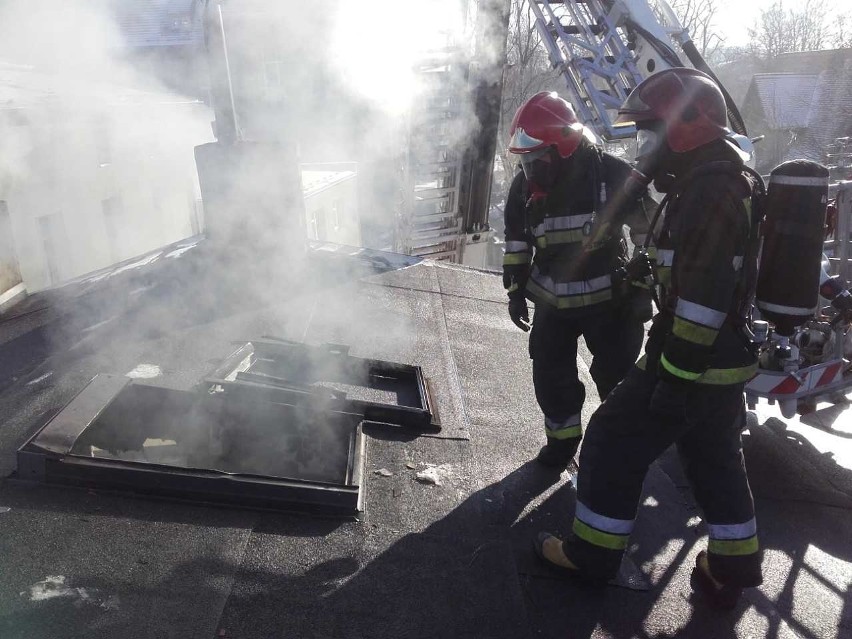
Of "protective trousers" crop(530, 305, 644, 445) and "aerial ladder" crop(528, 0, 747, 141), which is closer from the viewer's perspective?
"protective trousers" crop(530, 305, 644, 445)

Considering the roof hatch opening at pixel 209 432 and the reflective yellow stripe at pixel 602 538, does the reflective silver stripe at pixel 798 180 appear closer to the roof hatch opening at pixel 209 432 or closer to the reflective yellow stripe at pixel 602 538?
the reflective yellow stripe at pixel 602 538

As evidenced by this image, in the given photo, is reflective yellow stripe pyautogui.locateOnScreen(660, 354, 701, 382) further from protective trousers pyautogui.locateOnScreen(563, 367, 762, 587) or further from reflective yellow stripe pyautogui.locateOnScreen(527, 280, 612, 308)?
reflective yellow stripe pyautogui.locateOnScreen(527, 280, 612, 308)

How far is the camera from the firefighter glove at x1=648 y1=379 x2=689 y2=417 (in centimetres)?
225

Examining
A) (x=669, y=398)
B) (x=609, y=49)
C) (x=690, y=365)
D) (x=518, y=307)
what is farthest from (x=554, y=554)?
(x=609, y=49)

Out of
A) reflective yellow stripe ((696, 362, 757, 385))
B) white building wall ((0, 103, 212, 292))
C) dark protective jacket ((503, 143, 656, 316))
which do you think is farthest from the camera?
white building wall ((0, 103, 212, 292))

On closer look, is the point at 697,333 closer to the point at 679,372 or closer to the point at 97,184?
the point at 679,372

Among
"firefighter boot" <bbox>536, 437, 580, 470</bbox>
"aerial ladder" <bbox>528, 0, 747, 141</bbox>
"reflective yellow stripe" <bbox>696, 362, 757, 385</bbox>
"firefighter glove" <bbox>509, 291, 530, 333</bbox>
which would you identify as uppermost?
"aerial ladder" <bbox>528, 0, 747, 141</bbox>

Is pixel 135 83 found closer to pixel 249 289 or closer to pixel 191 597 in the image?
pixel 249 289

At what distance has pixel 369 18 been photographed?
26.5ft

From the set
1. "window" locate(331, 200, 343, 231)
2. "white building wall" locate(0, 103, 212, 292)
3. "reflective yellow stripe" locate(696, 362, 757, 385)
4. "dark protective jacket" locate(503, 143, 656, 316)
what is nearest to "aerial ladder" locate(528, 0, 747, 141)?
"dark protective jacket" locate(503, 143, 656, 316)

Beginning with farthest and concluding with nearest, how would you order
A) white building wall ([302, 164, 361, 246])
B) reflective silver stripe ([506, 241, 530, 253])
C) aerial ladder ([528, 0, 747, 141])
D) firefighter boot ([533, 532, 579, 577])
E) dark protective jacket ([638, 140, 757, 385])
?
white building wall ([302, 164, 361, 246])
aerial ladder ([528, 0, 747, 141])
reflective silver stripe ([506, 241, 530, 253])
firefighter boot ([533, 532, 579, 577])
dark protective jacket ([638, 140, 757, 385])

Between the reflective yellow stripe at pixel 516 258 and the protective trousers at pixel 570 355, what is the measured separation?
0.27 m

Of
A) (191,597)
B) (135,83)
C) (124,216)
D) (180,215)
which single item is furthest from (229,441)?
(135,83)

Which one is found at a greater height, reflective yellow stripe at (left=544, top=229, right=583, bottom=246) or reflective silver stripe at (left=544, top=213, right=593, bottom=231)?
reflective silver stripe at (left=544, top=213, right=593, bottom=231)
